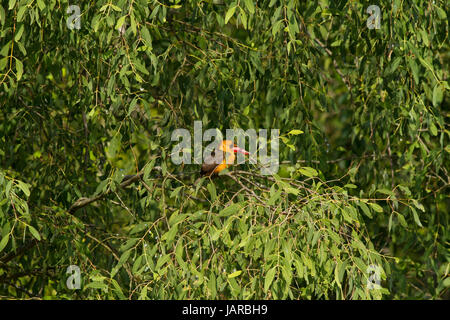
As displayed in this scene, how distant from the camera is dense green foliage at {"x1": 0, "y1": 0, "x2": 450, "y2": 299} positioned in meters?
3.40

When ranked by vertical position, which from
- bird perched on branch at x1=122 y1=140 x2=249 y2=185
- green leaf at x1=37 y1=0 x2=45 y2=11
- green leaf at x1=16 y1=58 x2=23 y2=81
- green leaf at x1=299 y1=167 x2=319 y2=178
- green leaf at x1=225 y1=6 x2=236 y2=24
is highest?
green leaf at x1=37 y1=0 x2=45 y2=11

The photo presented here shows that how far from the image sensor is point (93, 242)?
4336 millimetres

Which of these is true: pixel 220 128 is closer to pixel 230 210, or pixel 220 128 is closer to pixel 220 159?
pixel 220 159

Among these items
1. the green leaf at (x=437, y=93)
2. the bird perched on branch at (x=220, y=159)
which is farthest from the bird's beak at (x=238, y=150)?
the green leaf at (x=437, y=93)

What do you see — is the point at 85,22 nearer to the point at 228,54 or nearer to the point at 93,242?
the point at 228,54

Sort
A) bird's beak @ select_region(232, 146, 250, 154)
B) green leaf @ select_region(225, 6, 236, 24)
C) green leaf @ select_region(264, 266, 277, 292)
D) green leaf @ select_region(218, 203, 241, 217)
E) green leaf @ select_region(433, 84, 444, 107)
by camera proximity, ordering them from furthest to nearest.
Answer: bird's beak @ select_region(232, 146, 250, 154) → green leaf @ select_region(433, 84, 444, 107) → green leaf @ select_region(225, 6, 236, 24) → green leaf @ select_region(218, 203, 241, 217) → green leaf @ select_region(264, 266, 277, 292)

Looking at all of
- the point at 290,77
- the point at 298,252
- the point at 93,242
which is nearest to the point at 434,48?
the point at 290,77

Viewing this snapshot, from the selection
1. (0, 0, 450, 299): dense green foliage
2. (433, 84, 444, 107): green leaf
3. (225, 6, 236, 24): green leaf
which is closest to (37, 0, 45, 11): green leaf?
(0, 0, 450, 299): dense green foliage

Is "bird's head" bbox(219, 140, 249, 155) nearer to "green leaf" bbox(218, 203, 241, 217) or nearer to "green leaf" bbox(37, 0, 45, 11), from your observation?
"green leaf" bbox(218, 203, 241, 217)

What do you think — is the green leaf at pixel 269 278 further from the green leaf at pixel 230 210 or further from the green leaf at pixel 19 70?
the green leaf at pixel 19 70

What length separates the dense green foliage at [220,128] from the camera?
3.40 m

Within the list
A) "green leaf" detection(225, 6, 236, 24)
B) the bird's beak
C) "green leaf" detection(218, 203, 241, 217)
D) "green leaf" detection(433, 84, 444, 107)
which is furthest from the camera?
the bird's beak

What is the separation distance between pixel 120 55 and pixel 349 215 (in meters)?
1.28

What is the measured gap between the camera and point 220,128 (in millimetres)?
4246
